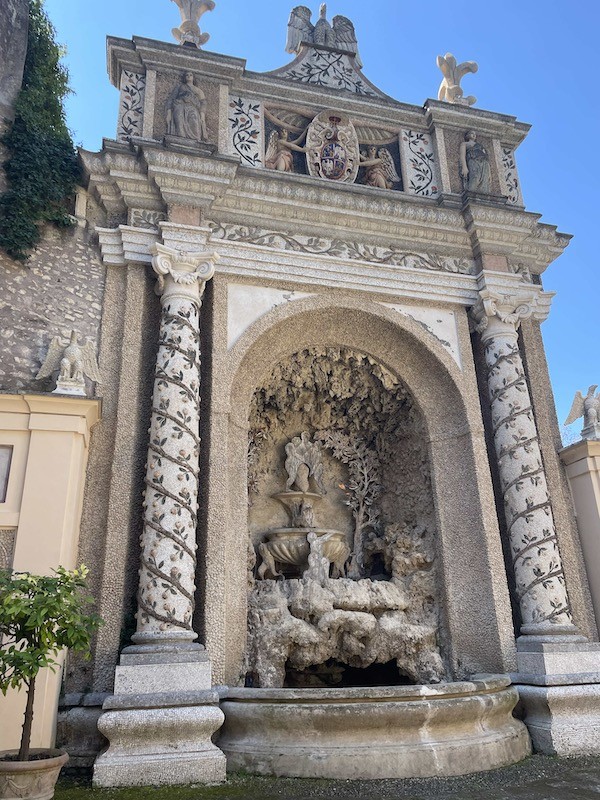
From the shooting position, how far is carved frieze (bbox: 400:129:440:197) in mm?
8727

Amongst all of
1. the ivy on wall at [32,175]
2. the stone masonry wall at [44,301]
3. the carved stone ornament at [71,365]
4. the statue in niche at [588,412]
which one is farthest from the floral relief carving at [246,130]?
the statue in niche at [588,412]

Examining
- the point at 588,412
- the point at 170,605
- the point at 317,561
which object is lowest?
the point at 170,605

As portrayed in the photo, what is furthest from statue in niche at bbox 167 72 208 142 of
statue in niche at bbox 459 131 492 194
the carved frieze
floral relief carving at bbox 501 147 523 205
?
floral relief carving at bbox 501 147 523 205

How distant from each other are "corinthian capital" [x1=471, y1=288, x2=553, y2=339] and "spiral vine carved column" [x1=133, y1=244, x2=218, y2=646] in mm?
3399

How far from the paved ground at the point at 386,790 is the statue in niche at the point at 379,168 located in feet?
22.2

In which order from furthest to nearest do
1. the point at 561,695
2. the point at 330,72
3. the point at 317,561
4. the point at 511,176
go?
the point at 511,176, the point at 330,72, the point at 317,561, the point at 561,695

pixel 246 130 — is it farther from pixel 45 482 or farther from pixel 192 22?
pixel 45 482

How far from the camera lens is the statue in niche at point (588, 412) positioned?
7.63 metres

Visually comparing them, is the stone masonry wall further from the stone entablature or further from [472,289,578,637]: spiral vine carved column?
[472,289,578,637]: spiral vine carved column

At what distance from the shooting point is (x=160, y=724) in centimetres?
489

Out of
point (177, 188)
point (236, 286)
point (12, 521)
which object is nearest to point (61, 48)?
point (177, 188)

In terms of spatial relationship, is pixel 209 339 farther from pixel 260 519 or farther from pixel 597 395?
pixel 597 395

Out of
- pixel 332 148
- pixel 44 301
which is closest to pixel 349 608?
pixel 44 301

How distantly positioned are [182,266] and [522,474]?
173 inches
